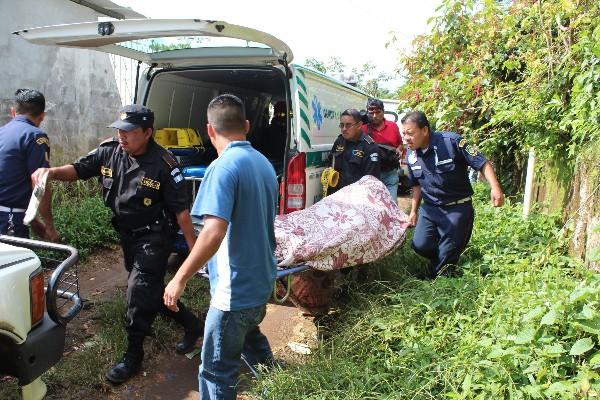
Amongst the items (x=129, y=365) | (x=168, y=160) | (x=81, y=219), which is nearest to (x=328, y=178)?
(x=168, y=160)

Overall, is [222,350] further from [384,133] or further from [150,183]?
[384,133]

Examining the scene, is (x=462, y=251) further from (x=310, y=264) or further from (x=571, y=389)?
(x=571, y=389)

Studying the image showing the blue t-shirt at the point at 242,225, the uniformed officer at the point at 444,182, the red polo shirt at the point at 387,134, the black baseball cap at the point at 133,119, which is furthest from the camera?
the red polo shirt at the point at 387,134

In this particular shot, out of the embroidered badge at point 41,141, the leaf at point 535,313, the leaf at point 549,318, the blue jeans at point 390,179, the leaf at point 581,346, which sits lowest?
the leaf at point 581,346

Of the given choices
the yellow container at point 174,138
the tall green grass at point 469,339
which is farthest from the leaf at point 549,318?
the yellow container at point 174,138

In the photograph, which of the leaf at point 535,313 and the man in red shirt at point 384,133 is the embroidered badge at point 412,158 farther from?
the leaf at point 535,313

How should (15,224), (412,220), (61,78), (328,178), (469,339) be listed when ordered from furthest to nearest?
(61,78) < (328,178) < (412,220) < (15,224) < (469,339)

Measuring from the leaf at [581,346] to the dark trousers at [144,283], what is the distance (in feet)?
7.60

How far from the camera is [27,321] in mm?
1924

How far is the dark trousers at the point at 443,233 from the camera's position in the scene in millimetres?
3578

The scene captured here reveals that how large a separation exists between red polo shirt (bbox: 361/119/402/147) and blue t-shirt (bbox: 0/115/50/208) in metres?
3.39

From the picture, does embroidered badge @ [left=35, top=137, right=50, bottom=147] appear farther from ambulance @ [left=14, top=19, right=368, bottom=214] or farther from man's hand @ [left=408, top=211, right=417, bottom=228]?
man's hand @ [left=408, top=211, right=417, bottom=228]

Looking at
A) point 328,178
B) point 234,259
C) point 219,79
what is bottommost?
point 234,259

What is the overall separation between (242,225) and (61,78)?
5.64 m
